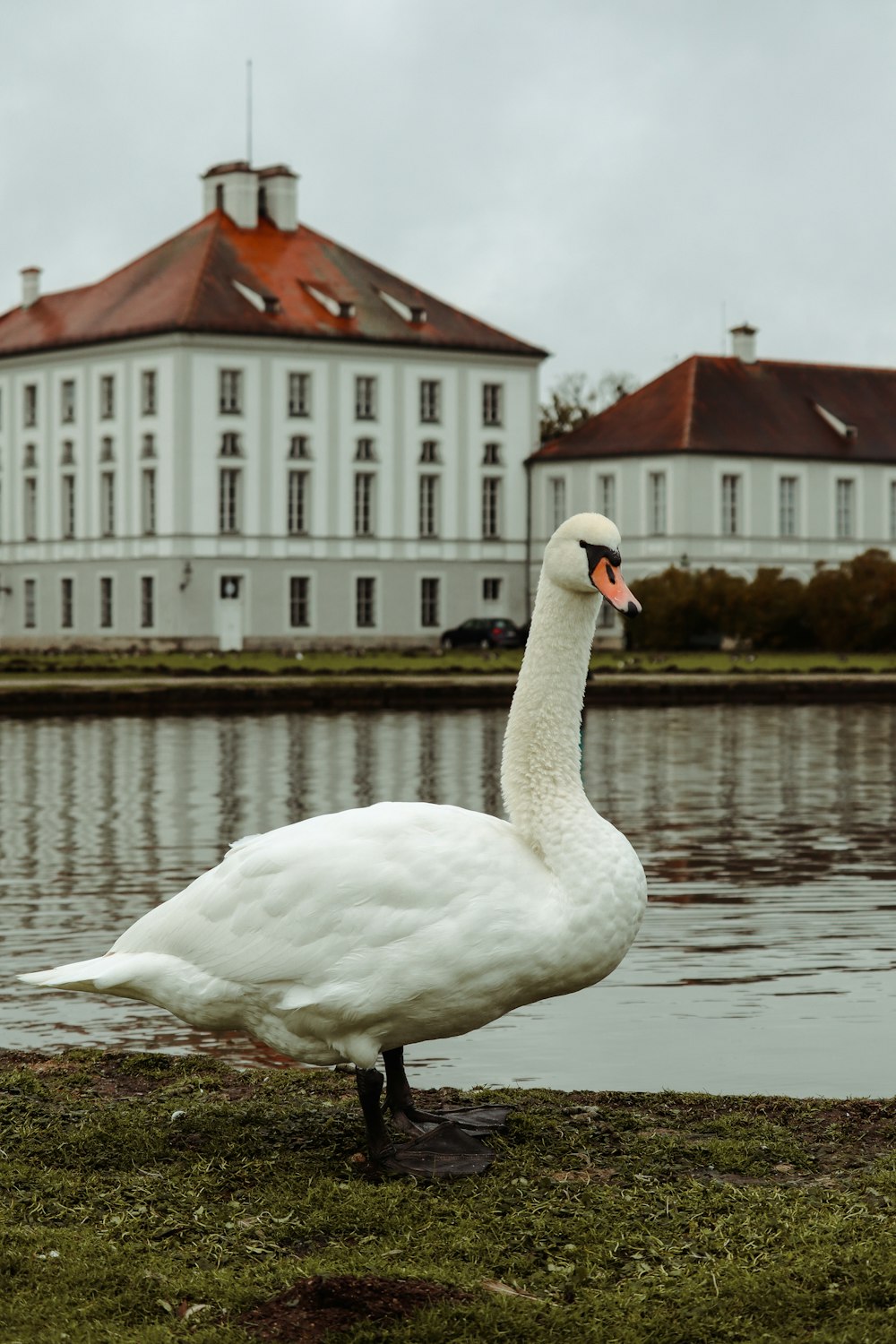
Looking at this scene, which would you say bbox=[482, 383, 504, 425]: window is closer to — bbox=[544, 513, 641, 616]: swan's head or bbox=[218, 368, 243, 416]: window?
bbox=[218, 368, 243, 416]: window

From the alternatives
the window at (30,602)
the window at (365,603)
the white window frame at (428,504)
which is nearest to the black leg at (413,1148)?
the window at (365,603)

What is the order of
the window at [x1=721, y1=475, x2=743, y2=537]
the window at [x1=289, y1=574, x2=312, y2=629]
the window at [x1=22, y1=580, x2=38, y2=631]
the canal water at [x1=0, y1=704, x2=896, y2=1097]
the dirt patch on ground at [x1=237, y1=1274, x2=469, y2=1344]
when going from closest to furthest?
1. the dirt patch on ground at [x1=237, y1=1274, x2=469, y2=1344]
2. the canal water at [x1=0, y1=704, x2=896, y2=1097]
3. the window at [x1=721, y1=475, x2=743, y2=537]
4. the window at [x1=289, y1=574, x2=312, y2=629]
5. the window at [x1=22, y1=580, x2=38, y2=631]

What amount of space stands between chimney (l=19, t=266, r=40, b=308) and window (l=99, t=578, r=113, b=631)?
15.9 metres

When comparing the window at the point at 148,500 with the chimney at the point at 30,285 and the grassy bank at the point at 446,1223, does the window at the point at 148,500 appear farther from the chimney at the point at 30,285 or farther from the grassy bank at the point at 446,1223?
the grassy bank at the point at 446,1223

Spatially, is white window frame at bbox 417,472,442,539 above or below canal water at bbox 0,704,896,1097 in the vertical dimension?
above

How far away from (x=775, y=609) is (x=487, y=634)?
42.7 feet

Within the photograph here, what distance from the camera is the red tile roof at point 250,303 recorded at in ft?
257

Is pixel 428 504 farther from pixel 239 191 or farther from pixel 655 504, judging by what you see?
pixel 239 191

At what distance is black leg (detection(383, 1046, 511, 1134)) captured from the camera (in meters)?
6.44

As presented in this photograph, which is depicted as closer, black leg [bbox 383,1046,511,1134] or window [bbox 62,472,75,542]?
black leg [bbox 383,1046,511,1134]

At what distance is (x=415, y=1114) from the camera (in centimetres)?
655

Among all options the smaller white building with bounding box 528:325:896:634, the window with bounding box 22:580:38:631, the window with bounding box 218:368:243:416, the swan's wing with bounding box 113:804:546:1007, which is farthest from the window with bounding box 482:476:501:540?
the swan's wing with bounding box 113:804:546:1007

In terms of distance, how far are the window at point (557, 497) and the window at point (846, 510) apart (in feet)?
36.7

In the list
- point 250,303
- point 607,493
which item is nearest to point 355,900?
point 250,303
